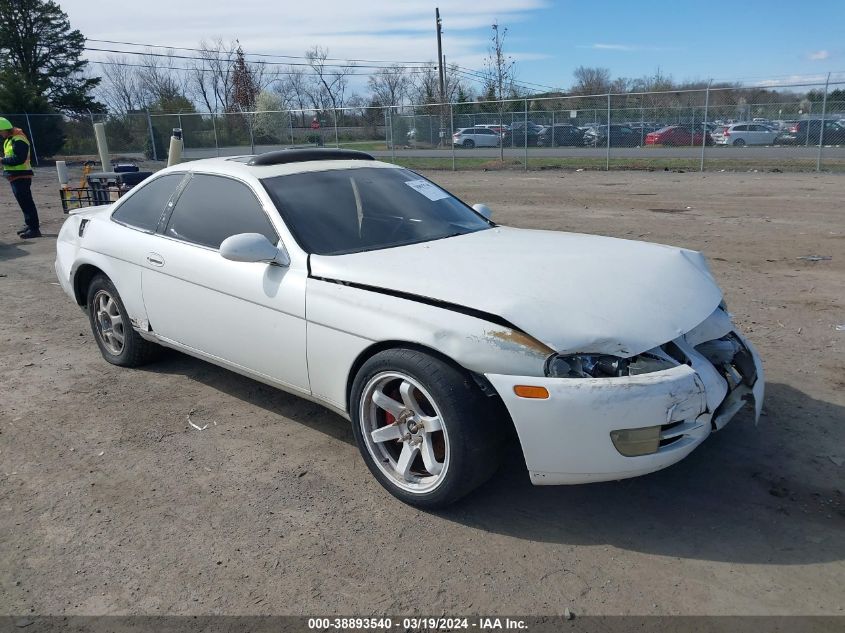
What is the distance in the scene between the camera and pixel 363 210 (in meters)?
4.34

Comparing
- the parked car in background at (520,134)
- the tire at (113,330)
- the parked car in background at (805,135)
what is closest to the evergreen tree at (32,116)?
the parked car in background at (520,134)

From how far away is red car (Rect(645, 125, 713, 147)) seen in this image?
25.0m

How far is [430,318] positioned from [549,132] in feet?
83.7

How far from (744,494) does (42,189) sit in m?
22.6

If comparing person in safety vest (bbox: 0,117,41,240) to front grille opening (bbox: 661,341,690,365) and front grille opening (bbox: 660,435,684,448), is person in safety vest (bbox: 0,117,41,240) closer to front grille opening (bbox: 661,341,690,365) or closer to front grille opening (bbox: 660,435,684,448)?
front grille opening (bbox: 661,341,690,365)

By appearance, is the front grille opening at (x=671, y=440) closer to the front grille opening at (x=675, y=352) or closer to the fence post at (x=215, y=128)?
the front grille opening at (x=675, y=352)

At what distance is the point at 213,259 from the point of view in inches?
167

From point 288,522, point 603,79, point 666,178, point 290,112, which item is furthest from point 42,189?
point 603,79

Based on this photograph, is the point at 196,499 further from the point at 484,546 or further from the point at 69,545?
the point at 484,546

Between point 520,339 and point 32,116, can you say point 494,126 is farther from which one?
point 520,339

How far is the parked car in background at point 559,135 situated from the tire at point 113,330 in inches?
938

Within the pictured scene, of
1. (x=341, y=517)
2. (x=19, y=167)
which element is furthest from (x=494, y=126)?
(x=341, y=517)

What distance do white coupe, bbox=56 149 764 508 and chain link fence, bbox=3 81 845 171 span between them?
1749 cm

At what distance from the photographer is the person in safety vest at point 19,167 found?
36.8ft
